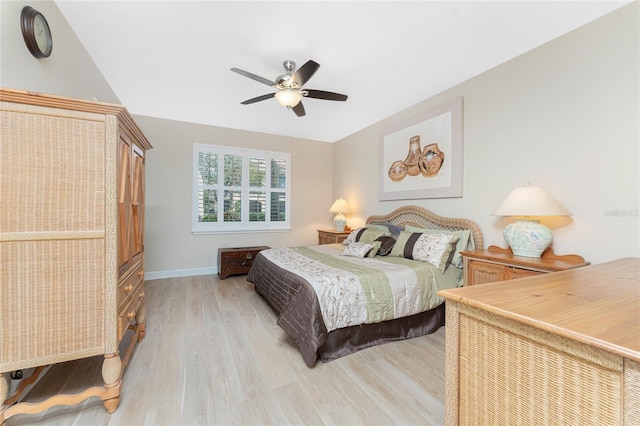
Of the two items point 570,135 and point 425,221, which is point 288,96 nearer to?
point 425,221

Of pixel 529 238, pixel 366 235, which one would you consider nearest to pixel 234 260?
pixel 366 235

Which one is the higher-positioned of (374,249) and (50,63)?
(50,63)

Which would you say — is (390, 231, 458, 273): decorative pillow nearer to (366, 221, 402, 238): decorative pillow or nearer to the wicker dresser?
(366, 221, 402, 238): decorative pillow

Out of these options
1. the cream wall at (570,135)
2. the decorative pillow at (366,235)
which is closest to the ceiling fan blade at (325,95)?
the cream wall at (570,135)

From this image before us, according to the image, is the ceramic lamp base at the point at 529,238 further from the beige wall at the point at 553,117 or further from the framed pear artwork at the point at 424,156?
the framed pear artwork at the point at 424,156

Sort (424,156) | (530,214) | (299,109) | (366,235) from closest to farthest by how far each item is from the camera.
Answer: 1. (530,214)
2. (299,109)
3. (424,156)
4. (366,235)

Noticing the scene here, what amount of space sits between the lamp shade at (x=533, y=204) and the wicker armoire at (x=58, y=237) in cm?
283

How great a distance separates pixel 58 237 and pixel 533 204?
3.13 meters

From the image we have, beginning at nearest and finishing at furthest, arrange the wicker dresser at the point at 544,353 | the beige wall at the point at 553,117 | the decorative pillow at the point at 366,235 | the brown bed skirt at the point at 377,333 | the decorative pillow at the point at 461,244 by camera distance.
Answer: the wicker dresser at the point at 544,353 → the beige wall at the point at 553,117 → the brown bed skirt at the point at 377,333 → the decorative pillow at the point at 461,244 → the decorative pillow at the point at 366,235

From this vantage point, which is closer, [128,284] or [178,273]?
[128,284]

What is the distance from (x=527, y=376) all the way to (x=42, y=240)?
6.84 ft

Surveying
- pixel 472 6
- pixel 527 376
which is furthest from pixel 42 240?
pixel 472 6

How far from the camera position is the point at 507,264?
2.14m

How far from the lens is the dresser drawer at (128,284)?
5.25 ft
